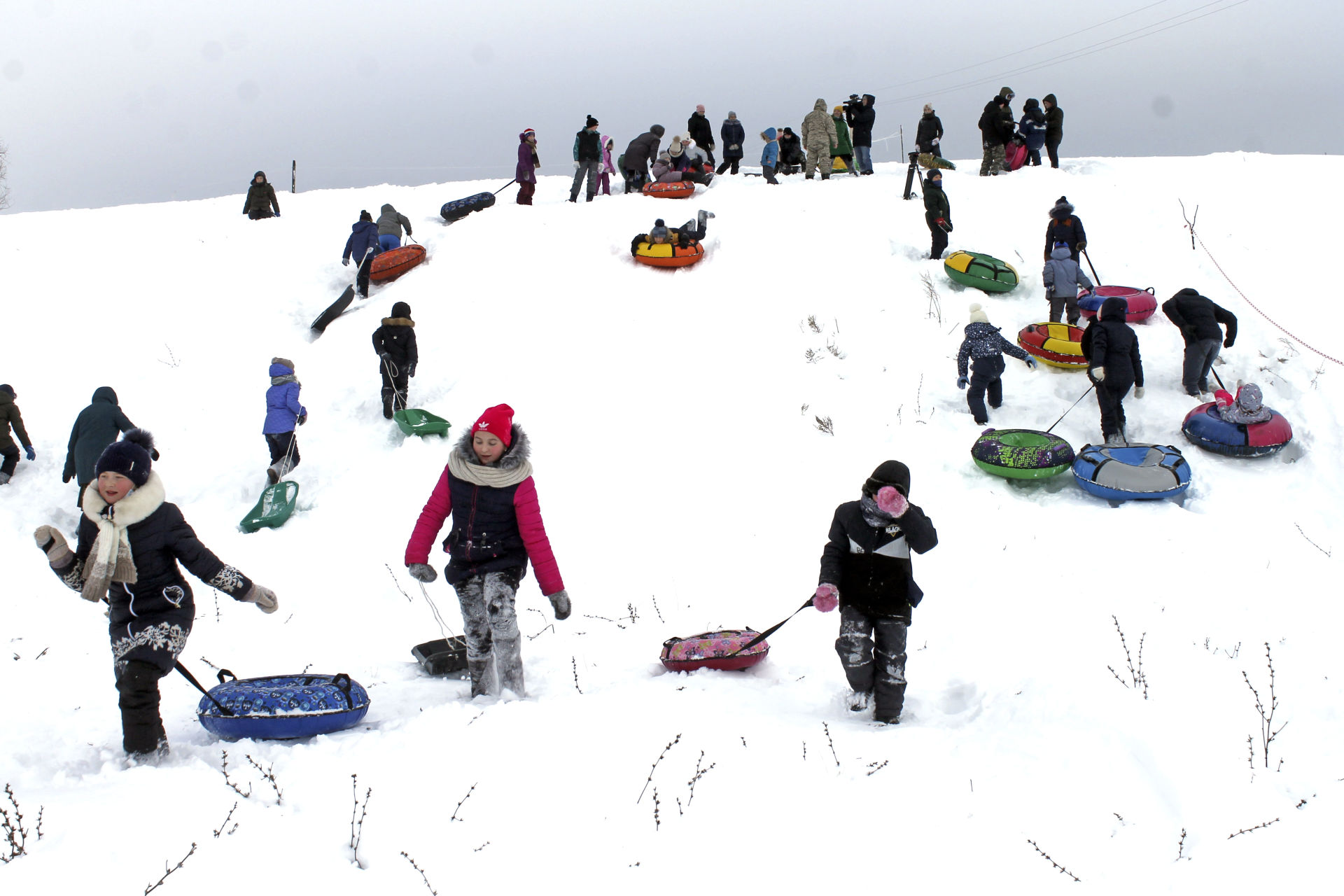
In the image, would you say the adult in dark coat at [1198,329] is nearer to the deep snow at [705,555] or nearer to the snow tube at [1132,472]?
the deep snow at [705,555]

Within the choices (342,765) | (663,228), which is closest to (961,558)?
(342,765)

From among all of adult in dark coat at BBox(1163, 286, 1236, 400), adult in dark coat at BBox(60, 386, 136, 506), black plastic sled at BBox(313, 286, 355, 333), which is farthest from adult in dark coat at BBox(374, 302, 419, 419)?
adult in dark coat at BBox(1163, 286, 1236, 400)

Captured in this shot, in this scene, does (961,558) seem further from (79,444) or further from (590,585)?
(79,444)

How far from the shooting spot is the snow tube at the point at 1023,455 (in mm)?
7973

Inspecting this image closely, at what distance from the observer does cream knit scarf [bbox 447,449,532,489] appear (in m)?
4.56

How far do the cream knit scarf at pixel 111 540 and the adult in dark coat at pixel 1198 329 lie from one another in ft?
32.2

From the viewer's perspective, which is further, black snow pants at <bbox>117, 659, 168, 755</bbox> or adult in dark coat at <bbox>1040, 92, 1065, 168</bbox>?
adult in dark coat at <bbox>1040, 92, 1065, 168</bbox>

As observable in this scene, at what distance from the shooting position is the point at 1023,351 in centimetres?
908

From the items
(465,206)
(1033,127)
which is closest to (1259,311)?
(1033,127)

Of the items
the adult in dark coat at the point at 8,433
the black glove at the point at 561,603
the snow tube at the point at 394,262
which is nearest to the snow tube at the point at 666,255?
the snow tube at the point at 394,262

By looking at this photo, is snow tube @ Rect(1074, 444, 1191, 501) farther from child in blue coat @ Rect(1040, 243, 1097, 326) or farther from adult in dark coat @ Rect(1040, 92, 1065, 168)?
adult in dark coat @ Rect(1040, 92, 1065, 168)

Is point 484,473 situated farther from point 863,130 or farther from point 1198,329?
point 863,130

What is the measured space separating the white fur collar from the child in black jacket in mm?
3339

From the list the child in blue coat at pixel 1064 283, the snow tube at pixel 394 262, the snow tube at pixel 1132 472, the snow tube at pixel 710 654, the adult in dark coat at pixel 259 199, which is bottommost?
the snow tube at pixel 710 654
